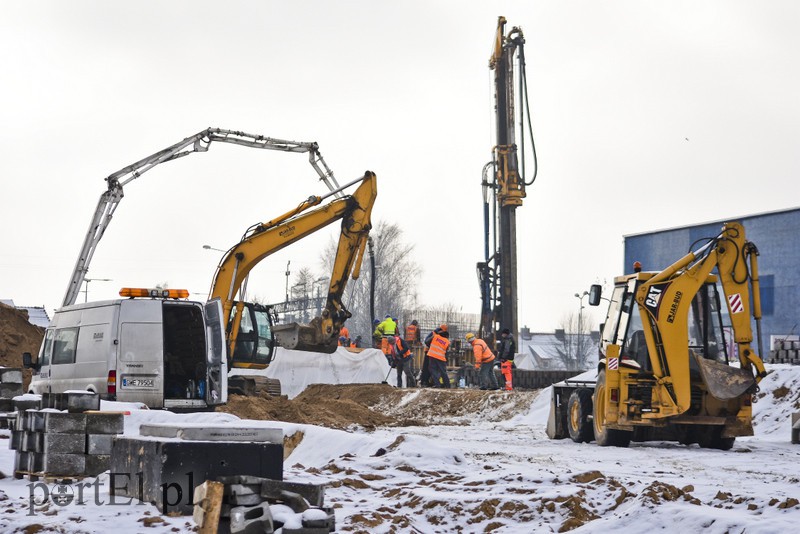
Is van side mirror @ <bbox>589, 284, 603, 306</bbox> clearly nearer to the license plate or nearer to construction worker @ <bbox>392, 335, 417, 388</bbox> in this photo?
the license plate

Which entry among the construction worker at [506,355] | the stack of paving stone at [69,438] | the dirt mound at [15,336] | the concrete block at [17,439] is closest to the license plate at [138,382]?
the concrete block at [17,439]

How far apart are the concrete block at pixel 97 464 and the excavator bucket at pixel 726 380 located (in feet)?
26.9

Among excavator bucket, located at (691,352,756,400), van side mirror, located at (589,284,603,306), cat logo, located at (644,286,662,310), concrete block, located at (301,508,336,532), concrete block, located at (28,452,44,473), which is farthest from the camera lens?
van side mirror, located at (589,284,603,306)

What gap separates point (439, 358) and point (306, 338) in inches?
214

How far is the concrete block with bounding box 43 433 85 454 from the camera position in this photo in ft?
35.8

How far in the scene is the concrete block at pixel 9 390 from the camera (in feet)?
52.5

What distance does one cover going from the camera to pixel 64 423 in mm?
11023

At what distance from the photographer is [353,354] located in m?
31.0

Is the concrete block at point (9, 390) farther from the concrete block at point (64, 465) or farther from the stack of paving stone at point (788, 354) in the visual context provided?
the stack of paving stone at point (788, 354)

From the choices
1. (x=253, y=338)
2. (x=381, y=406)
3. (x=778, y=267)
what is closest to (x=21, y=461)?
(x=253, y=338)

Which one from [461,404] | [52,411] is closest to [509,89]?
[461,404]

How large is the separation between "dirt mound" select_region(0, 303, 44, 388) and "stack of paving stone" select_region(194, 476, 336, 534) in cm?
2327

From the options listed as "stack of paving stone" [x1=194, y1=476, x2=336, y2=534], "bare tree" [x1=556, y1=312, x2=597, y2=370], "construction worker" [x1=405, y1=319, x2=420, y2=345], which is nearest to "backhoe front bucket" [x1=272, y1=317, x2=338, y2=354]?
"construction worker" [x1=405, y1=319, x2=420, y2=345]

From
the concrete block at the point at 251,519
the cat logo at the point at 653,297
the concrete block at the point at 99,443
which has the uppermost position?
the cat logo at the point at 653,297
